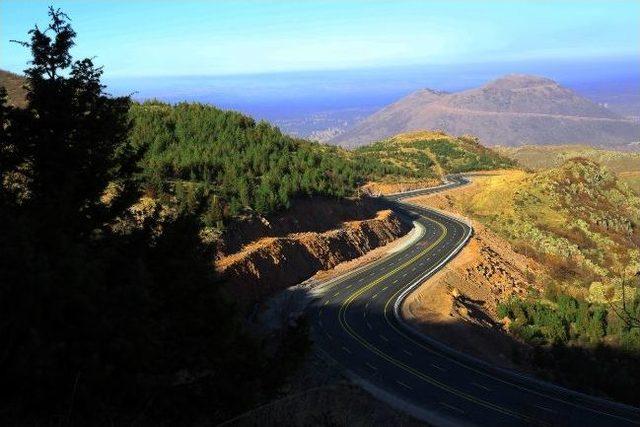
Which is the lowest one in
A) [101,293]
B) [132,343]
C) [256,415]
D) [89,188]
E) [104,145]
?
[256,415]

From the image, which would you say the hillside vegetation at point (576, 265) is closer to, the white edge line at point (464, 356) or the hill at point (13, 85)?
the white edge line at point (464, 356)

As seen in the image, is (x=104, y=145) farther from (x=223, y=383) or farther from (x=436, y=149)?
(x=436, y=149)

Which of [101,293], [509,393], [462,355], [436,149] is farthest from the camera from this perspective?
[436,149]

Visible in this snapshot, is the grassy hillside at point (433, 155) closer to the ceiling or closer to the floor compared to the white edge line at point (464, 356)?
closer to the ceiling

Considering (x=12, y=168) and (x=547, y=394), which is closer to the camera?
(x=12, y=168)

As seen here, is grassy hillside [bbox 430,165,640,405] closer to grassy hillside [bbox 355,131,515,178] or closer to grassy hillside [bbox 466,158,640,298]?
grassy hillside [bbox 466,158,640,298]

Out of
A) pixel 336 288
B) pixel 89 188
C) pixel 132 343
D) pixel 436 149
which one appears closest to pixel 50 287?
pixel 132 343

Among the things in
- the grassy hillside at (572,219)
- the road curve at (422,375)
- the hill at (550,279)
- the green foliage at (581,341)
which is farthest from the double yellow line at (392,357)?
the grassy hillside at (572,219)

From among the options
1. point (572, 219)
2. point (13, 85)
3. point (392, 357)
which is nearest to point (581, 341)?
point (392, 357)
